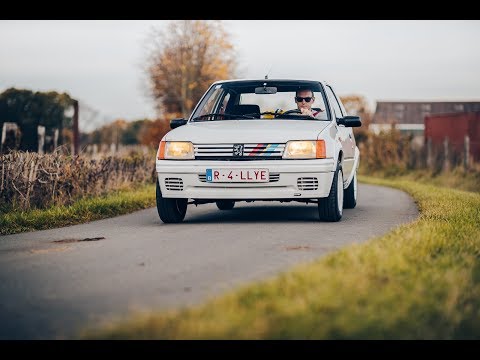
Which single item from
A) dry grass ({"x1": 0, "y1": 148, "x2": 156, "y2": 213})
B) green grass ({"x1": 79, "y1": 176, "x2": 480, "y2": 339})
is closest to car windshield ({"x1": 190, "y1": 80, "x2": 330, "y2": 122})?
dry grass ({"x1": 0, "y1": 148, "x2": 156, "y2": 213})

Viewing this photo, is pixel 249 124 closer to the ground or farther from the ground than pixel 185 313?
farther from the ground

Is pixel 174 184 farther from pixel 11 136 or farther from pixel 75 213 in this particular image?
pixel 11 136

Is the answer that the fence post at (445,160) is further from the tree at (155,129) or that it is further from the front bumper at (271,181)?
the front bumper at (271,181)

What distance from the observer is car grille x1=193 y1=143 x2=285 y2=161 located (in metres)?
9.62

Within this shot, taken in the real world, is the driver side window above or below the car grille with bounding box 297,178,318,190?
above

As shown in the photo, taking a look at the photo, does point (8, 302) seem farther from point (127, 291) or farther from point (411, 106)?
point (411, 106)

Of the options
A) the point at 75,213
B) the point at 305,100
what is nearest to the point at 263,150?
the point at 305,100

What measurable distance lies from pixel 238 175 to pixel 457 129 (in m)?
28.7

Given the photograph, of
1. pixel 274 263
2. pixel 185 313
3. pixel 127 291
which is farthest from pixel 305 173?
pixel 185 313

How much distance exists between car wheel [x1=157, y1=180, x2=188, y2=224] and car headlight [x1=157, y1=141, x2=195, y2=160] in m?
0.40

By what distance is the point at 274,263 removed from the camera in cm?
671

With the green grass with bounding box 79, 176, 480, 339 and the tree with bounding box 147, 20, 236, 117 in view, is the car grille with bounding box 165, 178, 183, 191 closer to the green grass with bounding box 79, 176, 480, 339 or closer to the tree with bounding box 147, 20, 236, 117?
the green grass with bounding box 79, 176, 480, 339

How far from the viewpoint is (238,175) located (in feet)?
31.4
